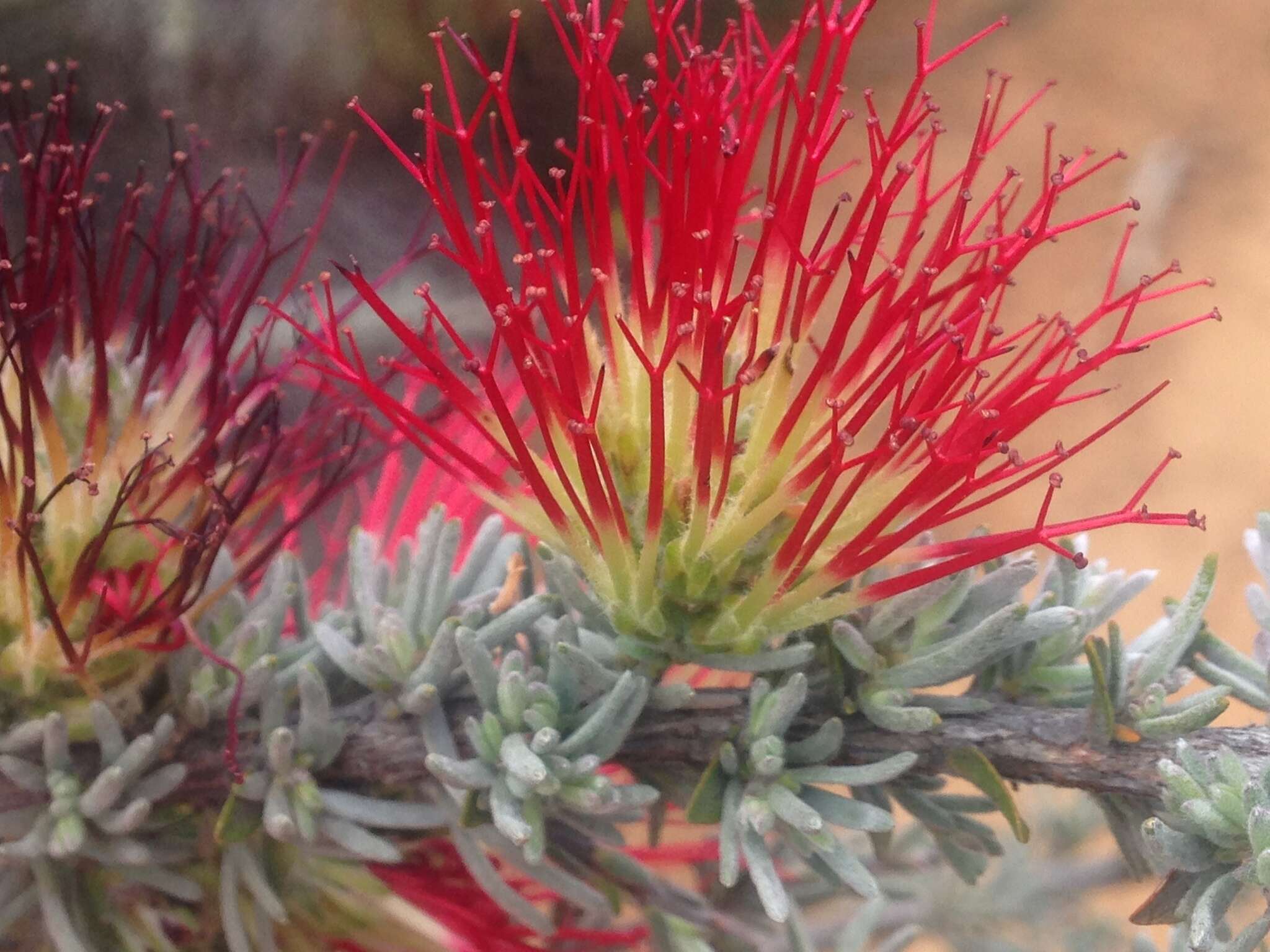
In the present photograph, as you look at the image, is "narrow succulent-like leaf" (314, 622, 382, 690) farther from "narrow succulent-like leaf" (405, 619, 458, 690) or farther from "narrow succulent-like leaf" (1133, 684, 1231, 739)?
"narrow succulent-like leaf" (1133, 684, 1231, 739)

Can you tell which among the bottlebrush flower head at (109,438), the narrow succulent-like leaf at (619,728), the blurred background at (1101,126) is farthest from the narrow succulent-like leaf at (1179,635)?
the blurred background at (1101,126)

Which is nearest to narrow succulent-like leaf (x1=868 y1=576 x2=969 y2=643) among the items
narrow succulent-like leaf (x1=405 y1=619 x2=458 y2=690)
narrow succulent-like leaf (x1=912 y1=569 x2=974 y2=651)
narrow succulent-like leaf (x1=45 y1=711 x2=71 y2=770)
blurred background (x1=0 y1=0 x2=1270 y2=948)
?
narrow succulent-like leaf (x1=912 y1=569 x2=974 y2=651)

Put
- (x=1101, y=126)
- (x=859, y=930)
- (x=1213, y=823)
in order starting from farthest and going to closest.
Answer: (x=1101, y=126), (x=859, y=930), (x=1213, y=823)

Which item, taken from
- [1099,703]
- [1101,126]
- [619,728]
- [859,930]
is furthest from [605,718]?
[1101,126]

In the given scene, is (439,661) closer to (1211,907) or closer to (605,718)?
(605,718)

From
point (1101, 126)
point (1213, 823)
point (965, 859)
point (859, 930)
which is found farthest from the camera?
point (1101, 126)
